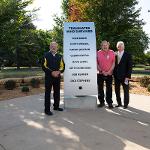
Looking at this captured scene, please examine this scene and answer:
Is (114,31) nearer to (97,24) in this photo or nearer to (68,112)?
(97,24)

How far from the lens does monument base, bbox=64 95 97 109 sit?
366 inches

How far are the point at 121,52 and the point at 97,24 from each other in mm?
18719

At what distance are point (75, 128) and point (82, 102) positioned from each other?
86.2 inches

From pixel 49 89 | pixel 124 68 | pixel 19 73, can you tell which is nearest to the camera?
pixel 49 89

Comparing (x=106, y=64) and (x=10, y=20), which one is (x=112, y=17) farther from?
(x=106, y=64)

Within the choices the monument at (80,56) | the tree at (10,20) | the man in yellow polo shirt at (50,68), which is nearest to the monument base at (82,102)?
the monument at (80,56)

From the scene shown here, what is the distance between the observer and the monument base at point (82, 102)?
30.5 ft

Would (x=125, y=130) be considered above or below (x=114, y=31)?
below

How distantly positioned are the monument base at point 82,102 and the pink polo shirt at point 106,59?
0.87 meters

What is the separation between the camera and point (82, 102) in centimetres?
934

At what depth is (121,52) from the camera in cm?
955

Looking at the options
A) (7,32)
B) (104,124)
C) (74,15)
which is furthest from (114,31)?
(104,124)

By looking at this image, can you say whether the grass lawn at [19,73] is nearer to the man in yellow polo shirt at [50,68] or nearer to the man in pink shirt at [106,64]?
the man in pink shirt at [106,64]

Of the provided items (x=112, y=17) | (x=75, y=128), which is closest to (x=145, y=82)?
(x=75, y=128)
